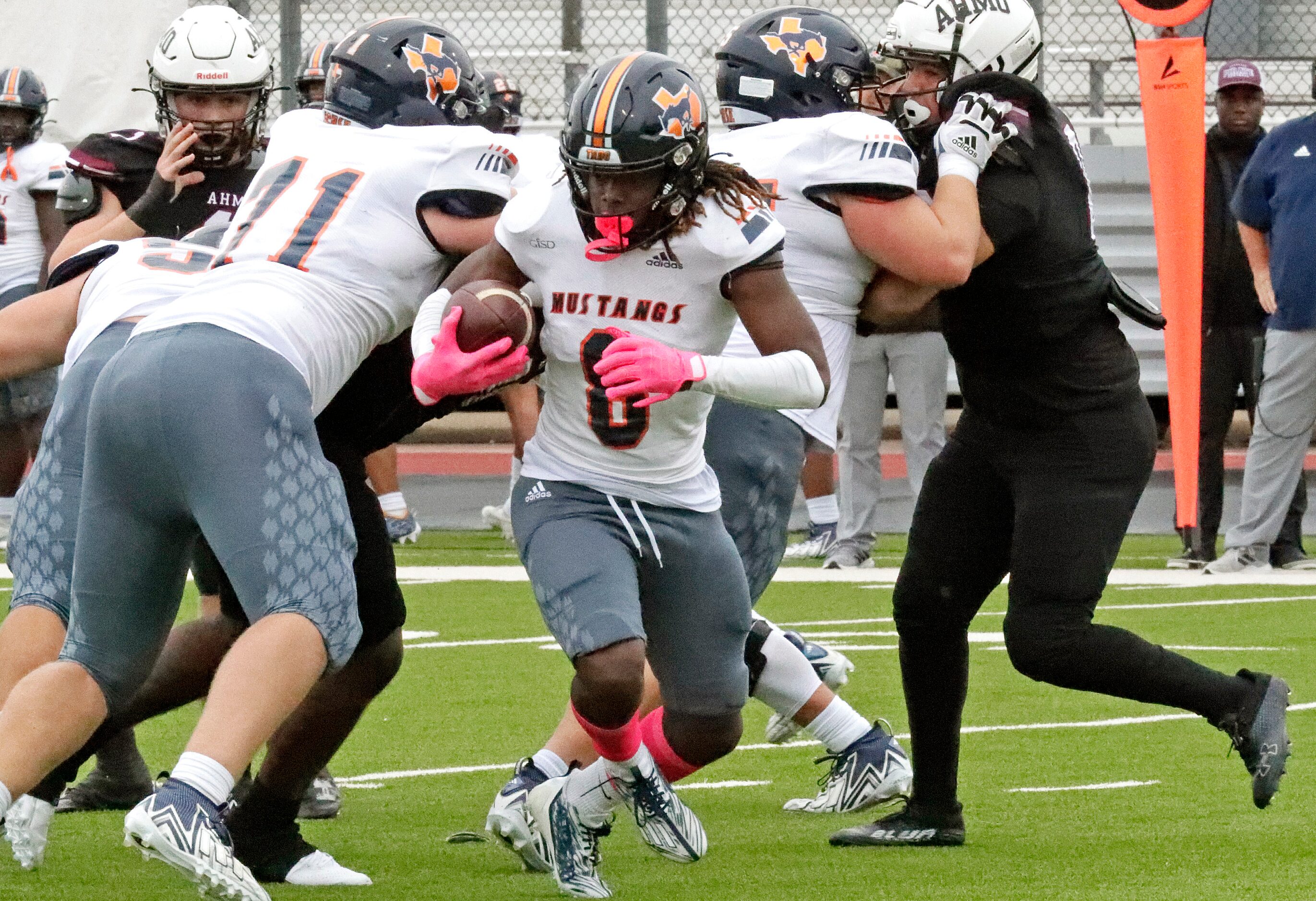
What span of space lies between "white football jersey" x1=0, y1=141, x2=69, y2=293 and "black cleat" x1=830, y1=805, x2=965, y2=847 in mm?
7047

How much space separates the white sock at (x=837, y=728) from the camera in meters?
5.12

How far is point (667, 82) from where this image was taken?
4.01m

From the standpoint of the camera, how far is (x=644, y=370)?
3.69 m

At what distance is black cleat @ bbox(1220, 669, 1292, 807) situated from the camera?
178 inches

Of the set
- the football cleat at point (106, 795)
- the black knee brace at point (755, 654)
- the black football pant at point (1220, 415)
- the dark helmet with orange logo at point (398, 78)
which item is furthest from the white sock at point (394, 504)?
the dark helmet with orange logo at point (398, 78)

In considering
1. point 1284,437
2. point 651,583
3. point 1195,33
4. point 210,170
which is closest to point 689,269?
point 651,583

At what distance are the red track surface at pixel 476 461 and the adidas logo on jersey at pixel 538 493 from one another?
846cm

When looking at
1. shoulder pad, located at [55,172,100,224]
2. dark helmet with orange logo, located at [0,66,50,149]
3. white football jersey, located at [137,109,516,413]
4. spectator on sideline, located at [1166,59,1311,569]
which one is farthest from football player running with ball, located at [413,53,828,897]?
dark helmet with orange logo, located at [0,66,50,149]

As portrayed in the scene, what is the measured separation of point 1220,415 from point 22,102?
18.8 feet

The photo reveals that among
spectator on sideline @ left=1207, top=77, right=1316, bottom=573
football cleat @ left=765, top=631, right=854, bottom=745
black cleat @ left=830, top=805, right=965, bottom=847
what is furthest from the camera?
spectator on sideline @ left=1207, top=77, right=1316, bottom=573

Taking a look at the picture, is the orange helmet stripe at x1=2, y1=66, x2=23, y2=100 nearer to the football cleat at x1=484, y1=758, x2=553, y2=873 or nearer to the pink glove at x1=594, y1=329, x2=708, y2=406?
the football cleat at x1=484, y1=758, x2=553, y2=873

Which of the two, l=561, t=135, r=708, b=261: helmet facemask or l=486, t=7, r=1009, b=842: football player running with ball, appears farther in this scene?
l=486, t=7, r=1009, b=842: football player running with ball

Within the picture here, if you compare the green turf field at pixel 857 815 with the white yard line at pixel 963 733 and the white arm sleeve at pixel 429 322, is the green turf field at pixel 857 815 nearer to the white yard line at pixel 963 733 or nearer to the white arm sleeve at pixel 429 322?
the white yard line at pixel 963 733

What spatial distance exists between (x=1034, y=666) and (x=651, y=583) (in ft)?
2.84
